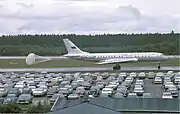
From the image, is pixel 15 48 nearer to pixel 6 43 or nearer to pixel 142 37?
pixel 6 43

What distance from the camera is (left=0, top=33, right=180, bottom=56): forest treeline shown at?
15656mm

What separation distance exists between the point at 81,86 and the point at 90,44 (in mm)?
9968

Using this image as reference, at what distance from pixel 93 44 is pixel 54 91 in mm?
10706

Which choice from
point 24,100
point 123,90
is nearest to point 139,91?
point 123,90

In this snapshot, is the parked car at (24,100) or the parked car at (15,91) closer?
the parked car at (24,100)

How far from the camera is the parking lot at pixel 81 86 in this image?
7301 mm

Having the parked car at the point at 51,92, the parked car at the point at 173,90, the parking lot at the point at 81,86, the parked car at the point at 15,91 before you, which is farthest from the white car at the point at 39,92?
the parked car at the point at 173,90

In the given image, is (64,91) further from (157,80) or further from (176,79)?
(176,79)

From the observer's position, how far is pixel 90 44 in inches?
733

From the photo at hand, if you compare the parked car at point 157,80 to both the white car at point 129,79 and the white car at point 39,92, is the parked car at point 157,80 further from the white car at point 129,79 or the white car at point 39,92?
the white car at point 39,92

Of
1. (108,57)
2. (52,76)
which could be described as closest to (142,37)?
(108,57)

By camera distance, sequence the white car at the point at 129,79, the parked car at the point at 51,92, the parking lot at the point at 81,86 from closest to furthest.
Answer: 1. the parking lot at the point at 81,86
2. the parked car at the point at 51,92
3. the white car at the point at 129,79

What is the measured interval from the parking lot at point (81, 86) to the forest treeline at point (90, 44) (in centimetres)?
453

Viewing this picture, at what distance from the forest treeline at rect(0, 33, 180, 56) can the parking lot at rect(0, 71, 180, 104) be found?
453 cm
